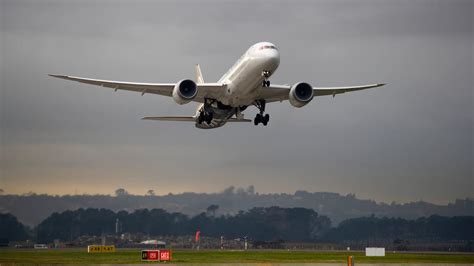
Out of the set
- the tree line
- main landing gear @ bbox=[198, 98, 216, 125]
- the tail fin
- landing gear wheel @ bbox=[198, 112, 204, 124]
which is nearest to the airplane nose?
main landing gear @ bbox=[198, 98, 216, 125]

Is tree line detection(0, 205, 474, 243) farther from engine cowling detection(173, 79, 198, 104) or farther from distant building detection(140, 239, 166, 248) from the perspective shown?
engine cowling detection(173, 79, 198, 104)

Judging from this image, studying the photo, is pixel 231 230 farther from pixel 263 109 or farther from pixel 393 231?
pixel 263 109

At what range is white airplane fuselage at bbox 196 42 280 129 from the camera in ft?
212

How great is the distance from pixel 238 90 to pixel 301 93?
633 cm

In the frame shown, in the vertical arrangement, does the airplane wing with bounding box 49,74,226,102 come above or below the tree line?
above

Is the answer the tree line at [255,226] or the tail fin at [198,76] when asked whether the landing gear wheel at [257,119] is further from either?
the tree line at [255,226]

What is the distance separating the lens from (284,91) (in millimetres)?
72875

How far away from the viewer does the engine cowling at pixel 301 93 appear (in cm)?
7194

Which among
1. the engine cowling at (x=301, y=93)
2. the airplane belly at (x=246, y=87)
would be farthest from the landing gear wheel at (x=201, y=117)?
the engine cowling at (x=301, y=93)

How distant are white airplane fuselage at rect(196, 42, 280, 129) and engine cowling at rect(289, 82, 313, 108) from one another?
10.6ft

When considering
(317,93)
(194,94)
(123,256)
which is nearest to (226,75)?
(194,94)

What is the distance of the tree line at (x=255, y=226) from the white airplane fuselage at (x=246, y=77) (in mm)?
33444

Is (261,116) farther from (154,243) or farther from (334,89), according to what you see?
(154,243)

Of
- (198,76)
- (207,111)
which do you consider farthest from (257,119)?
(198,76)
